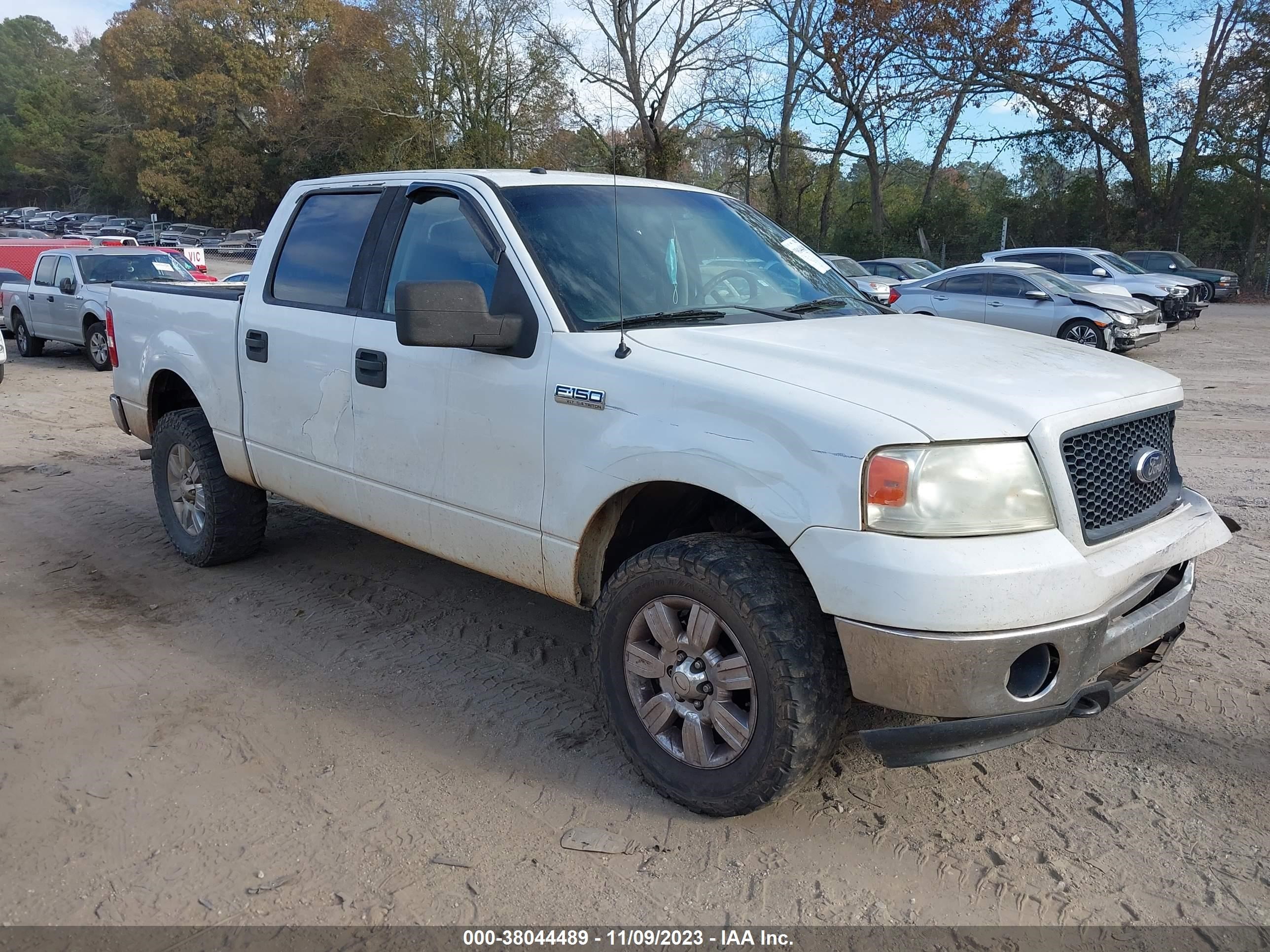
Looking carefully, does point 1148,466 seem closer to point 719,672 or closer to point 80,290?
point 719,672

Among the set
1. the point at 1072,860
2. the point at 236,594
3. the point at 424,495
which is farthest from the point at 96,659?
the point at 1072,860

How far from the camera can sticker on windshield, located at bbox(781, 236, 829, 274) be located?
15.0ft

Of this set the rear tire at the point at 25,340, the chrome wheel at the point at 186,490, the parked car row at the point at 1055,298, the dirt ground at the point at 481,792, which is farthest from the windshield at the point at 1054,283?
the rear tire at the point at 25,340

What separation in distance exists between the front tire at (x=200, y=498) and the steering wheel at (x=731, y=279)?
2911 mm

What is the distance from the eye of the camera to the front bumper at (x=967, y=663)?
269 cm

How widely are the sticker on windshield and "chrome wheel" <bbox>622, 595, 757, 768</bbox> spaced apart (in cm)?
205

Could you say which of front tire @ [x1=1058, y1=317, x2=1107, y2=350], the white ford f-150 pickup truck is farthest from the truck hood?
front tire @ [x1=1058, y1=317, x2=1107, y2=350]

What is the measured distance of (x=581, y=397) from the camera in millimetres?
3369

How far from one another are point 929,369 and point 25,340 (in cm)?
1778

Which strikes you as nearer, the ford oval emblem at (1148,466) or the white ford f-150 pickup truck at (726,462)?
the white ford f-150 pickup truck at (726,462)

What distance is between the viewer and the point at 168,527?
19.3 feet

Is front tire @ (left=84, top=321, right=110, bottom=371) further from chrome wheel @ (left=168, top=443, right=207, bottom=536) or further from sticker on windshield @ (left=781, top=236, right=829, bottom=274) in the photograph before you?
sticker on windshield @ (left=781, top=236, right=829, bottom=274)

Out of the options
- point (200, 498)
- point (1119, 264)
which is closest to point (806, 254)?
point (200, 498)

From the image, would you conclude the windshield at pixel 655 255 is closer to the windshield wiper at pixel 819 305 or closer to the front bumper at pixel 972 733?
the windshield wiper at pixel 819 305
